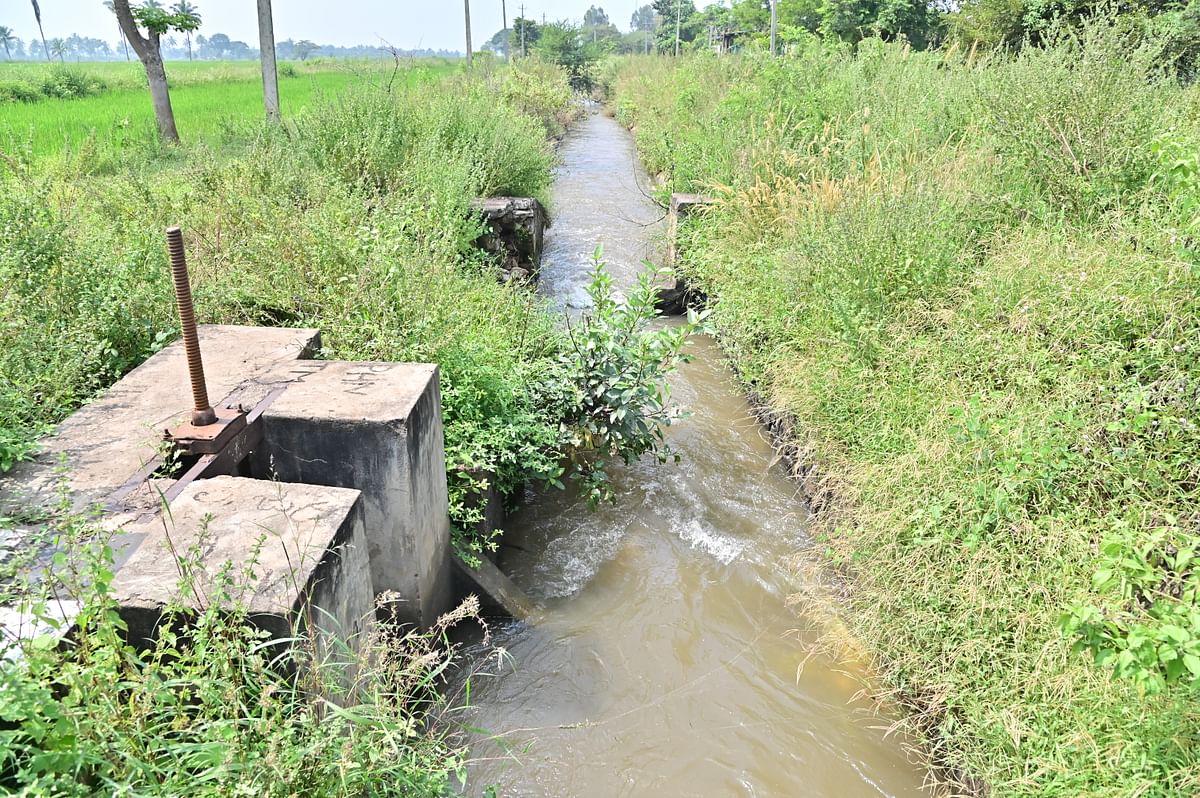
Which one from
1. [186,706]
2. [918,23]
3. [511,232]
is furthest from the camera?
[918,23]

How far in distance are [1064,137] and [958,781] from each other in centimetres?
395

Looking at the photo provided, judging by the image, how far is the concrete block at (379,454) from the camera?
2.73 m

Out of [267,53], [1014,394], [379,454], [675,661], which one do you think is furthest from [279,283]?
[267,53]

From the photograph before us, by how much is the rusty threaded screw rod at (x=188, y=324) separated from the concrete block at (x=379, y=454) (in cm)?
Answer: 25

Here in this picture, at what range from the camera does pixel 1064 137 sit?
4609mm

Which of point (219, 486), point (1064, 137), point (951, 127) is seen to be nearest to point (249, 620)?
point (219, 486)

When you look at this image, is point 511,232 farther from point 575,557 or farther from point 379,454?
point 379,454

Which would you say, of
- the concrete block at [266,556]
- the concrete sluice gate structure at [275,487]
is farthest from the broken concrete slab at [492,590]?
the concrete block at [266,556]

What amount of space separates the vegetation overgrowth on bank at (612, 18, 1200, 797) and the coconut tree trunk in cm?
746

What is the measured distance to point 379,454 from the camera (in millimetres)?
A: 2742

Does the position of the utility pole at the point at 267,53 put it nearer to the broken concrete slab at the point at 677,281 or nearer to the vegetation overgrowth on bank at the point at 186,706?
the broken concrete slab at the point at 677,281

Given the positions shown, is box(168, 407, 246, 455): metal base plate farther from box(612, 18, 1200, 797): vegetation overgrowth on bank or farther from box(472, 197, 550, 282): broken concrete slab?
box(472, 197, 550, 282): broken concrete slab

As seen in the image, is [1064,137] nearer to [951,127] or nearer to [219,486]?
[951,127]

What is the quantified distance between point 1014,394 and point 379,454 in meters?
2.80
